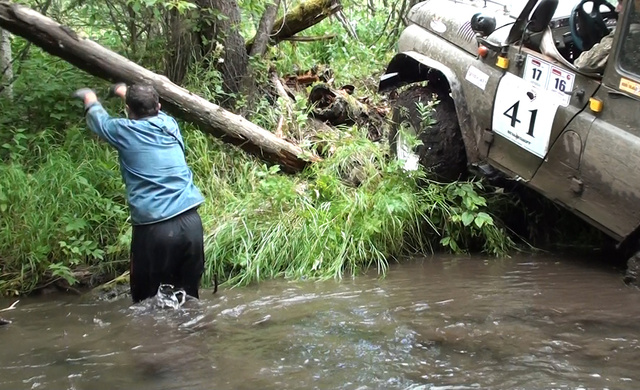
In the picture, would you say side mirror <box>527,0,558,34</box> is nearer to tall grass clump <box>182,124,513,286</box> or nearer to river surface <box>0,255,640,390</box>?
tall grass clump <box>182,124,513,286</box>

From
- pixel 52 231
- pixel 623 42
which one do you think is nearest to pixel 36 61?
pixel 52 231

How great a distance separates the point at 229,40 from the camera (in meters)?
7.63

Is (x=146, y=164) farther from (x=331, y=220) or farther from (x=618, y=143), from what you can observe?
(x=618, y=143)

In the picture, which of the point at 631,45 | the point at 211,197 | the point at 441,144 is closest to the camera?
the point at 631,45

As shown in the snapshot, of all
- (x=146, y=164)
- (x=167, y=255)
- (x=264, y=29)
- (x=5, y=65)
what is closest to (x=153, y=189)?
(x=146, y=164)

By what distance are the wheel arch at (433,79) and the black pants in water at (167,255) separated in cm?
249

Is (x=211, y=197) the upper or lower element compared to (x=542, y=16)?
lower

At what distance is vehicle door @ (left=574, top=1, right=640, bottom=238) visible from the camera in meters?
4.73

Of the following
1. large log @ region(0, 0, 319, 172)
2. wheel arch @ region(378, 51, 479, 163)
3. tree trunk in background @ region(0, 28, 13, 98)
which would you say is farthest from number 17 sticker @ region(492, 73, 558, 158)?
tree trunk in background @ region(0, 28, 13, 98)

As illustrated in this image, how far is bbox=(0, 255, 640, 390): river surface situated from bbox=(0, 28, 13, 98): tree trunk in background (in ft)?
9.11

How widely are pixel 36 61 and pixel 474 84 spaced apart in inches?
181

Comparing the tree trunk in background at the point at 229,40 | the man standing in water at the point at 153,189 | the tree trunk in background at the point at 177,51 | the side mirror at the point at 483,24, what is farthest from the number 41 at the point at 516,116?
the tree trunk in background at the point at 177,51

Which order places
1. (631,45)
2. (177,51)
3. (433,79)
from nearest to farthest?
(631,45) → (433,79) → (177,51)

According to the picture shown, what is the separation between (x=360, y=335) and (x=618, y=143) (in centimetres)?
209
